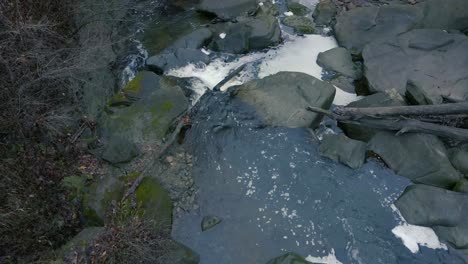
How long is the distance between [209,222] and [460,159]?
3925 millimetres

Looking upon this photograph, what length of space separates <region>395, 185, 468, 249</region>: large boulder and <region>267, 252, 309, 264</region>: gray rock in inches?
72.5

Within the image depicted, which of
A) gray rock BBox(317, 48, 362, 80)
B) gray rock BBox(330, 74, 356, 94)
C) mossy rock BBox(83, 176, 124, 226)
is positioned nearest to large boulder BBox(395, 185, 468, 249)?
gray rock BBox(330, 74, 356, 94)

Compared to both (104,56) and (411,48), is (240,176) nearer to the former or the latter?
(104,56)

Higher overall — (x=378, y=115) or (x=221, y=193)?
(x=378, y=115)

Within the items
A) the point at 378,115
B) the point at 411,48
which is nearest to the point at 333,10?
the point at 411,48

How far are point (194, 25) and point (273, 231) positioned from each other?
5.72m

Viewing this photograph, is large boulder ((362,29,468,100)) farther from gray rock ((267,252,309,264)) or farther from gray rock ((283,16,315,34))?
gray rock ((267,252,309,264))

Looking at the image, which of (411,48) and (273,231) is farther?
(411,48)

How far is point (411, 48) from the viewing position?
827cm

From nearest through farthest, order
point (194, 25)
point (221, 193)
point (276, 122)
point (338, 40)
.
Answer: point (221, 193) → point (276, 122) → point (338, 40) → point (194, 25)

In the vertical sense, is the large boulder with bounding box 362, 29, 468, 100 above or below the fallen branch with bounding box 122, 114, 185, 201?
above

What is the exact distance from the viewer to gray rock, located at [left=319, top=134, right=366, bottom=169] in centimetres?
646

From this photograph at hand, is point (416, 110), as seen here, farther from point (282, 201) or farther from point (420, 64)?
point (282, 201)

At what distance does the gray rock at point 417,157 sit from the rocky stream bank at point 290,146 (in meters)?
0.02
